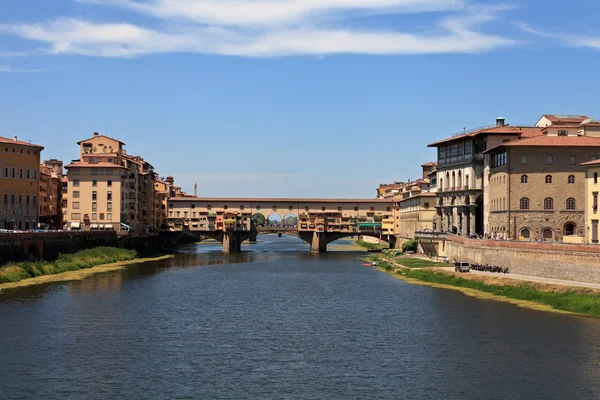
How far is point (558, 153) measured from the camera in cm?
8581

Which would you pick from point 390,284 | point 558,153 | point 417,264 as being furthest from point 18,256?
point 558,153

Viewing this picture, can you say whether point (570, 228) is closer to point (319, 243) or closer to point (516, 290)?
point (516, 290)

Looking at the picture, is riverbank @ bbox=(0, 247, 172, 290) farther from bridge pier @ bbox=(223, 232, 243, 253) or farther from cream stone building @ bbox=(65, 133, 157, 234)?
bridge pier @ bbox=(223, 232, 243, 253)

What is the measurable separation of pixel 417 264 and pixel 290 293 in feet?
95.9

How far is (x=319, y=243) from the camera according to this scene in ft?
518

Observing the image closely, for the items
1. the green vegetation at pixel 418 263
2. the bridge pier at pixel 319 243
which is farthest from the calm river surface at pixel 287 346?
the bridge pier at pixel 319 243

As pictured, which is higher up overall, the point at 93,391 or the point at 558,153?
the point at 558,153

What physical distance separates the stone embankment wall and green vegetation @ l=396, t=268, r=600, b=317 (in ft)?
11.3

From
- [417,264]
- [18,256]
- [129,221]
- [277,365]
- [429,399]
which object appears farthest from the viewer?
[129,221]

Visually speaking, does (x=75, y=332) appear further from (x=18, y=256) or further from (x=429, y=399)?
(x=18, y=256)

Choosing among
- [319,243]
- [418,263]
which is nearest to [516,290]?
[418,263]

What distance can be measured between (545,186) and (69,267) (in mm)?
53483

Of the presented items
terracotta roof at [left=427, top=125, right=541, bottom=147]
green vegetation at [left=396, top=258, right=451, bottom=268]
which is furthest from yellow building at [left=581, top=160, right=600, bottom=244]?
terracotta roof at [left=427, top=125, right=541, bottom=147]

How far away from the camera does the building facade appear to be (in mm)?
102125
